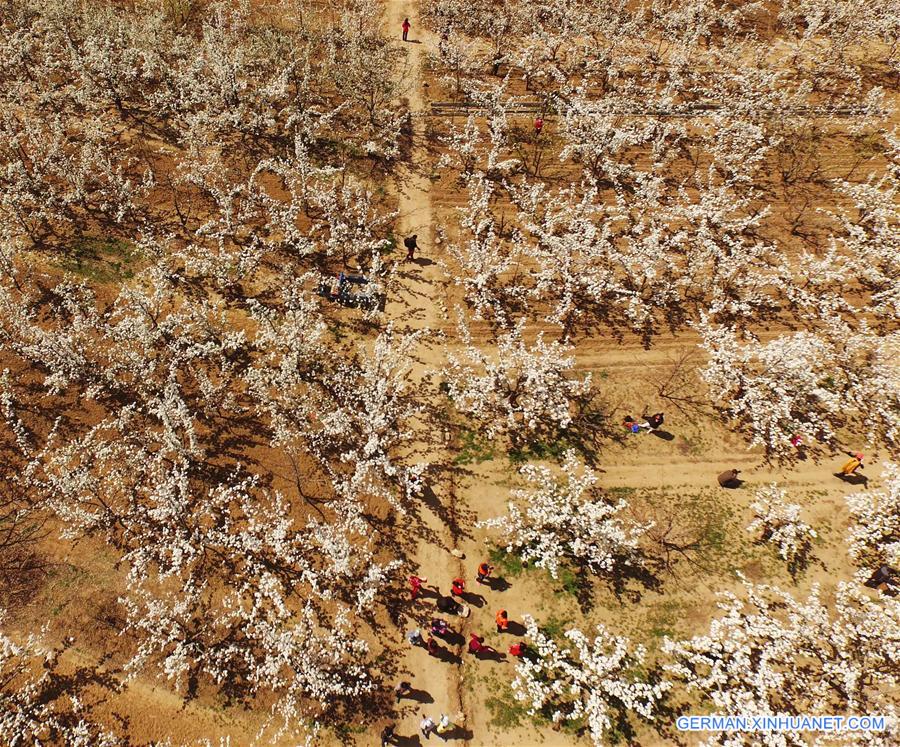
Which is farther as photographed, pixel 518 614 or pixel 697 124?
pixel 697 124

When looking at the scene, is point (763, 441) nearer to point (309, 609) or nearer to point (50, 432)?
point (309, 609)

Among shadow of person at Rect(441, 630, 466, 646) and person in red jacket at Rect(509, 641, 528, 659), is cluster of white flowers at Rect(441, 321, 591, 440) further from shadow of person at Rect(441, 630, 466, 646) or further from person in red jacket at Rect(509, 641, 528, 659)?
person in red jacket at Rect(509, 641, 528, 659)

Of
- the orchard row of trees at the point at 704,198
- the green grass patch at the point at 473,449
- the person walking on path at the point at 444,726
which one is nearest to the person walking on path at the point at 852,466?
the orchard row of trees at the point at 704,198

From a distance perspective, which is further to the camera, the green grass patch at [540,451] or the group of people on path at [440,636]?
the green grass patch at [540,451]

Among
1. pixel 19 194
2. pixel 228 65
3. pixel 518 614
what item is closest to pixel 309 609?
pixel 518 614

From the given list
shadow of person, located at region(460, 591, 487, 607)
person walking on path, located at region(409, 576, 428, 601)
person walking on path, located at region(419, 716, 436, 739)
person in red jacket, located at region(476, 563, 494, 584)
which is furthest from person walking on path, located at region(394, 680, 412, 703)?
person in red jacket, located at region(476, 563, 494, 584)

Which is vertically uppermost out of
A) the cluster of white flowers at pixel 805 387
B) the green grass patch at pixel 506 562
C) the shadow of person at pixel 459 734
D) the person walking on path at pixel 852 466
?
the cluster of white flowers at pixel 805 387

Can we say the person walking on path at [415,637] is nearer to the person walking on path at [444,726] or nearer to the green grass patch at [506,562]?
the person walking on path at [444,726]
